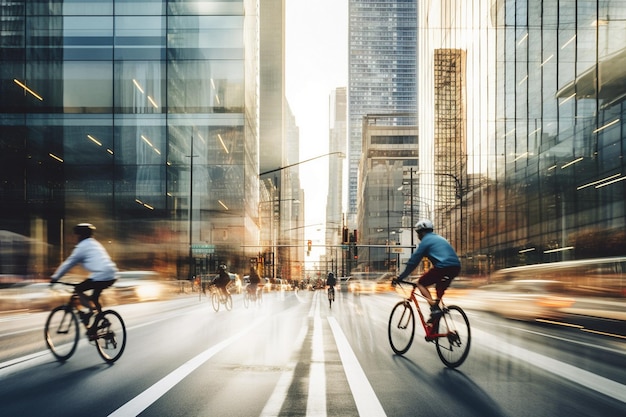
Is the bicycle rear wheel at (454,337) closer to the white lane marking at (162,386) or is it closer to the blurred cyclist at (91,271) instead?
the white lane marking at (162,386)

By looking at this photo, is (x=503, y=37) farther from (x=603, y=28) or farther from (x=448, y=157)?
(x=448, y=157)

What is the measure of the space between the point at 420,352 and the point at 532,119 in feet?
95.8

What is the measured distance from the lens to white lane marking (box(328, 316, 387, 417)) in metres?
5.41

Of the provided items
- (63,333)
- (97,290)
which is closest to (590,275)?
(97,290)

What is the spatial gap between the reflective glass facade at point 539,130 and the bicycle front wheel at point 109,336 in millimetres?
22970

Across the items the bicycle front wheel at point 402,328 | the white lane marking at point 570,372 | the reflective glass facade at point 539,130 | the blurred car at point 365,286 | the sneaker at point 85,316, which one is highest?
the reflective glass facade at point 539,130

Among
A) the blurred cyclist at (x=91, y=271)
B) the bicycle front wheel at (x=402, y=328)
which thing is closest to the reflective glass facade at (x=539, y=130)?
the bicycle front wheel at (x=402, y=328)

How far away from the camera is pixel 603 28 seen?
27766 millimetres

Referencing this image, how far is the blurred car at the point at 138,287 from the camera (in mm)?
24984

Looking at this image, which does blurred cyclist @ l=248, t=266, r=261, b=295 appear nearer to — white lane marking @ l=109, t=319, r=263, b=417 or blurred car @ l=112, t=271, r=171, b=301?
blurred car @ l=112, t=271, r=171, b=301

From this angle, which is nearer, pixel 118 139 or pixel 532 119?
pixel 532 119

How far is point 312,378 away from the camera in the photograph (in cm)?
713

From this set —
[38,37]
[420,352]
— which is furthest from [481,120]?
[420,352]

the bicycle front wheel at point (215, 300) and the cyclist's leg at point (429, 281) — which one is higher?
the cyclist's leg at point (429, 281)
